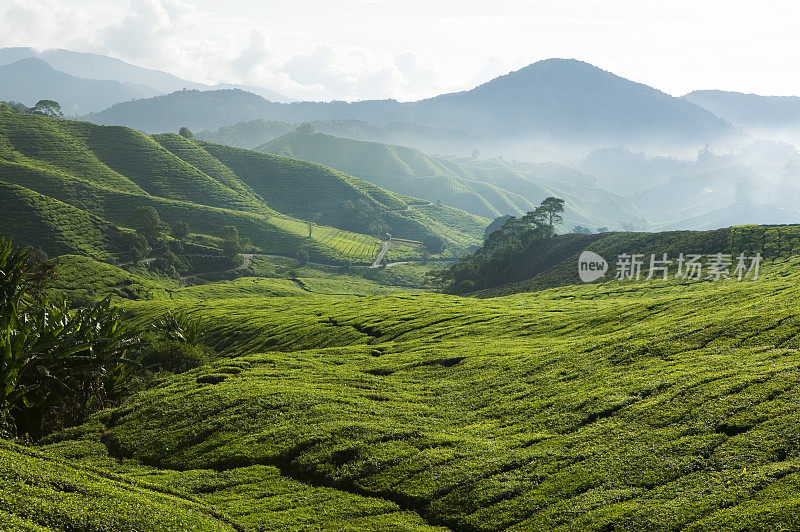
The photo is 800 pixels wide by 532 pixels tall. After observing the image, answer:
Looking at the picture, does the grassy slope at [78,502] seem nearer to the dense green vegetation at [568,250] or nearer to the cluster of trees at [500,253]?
the dense green vegetation at [568,250]

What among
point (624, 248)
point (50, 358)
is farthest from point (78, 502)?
point (624, 248)

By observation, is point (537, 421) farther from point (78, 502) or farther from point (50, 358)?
point (50, 358)

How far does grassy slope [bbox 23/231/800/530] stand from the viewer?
80.2ft

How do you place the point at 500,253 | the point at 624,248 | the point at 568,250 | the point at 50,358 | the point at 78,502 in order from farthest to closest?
the point at 500,253 < the point at 568,250 < the point at 624,248 < the point at 50,358 < the point at 78,502

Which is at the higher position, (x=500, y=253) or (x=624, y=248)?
(x=624, y=248)

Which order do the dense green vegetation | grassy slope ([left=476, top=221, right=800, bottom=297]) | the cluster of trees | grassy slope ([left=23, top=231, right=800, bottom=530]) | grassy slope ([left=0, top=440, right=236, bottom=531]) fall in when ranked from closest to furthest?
grassy slope ([left=0, top=440, right=236, bottom=531])
grassy slope ([left=23, top=231, right=800, bottom=530])
grassy slope ([left=476, top=221, right=800, bottom=297])
the dense green vegetation
the cluster of trees

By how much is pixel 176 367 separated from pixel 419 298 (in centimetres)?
5110

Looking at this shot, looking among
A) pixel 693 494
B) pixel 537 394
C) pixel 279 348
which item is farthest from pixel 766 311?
pixel 279 348

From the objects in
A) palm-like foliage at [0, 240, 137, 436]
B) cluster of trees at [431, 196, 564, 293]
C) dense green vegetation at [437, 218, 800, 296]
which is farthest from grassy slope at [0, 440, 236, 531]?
cluster of trees at [431, 196, 564, 293]

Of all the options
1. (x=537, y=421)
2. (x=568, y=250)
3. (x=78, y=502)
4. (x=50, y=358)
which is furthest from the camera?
(x=568, y=250)

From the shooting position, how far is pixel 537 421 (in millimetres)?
35250

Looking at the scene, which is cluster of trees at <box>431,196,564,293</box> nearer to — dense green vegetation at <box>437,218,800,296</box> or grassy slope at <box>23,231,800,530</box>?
dense green vegetation at <box>437,218,800,296</box>

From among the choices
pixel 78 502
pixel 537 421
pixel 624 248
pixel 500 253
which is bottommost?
→ pixel 78 502

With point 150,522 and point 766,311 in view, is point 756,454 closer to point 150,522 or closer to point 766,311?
point 766,311
